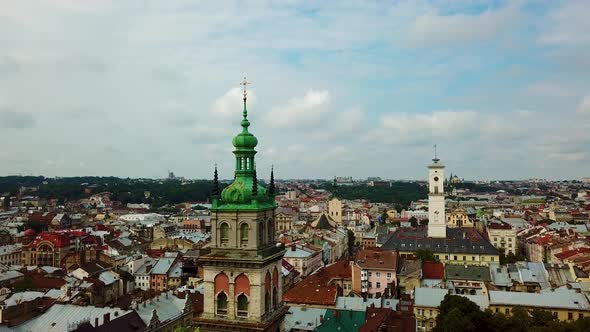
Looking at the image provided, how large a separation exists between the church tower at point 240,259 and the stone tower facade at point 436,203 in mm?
85965

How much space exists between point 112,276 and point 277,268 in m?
58.2

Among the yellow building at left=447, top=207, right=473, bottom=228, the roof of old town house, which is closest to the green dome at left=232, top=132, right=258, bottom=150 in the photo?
the roof of old town house

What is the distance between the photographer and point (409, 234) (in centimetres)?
10975

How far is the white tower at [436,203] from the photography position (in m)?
109

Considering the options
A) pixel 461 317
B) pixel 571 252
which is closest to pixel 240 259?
pixel 461 317

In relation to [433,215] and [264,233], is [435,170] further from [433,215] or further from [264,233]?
[264,233]

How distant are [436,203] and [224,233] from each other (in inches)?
3523

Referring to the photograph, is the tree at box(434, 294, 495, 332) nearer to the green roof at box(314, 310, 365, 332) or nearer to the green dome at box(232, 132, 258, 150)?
the green roof at box(314, 310, 365, 332)

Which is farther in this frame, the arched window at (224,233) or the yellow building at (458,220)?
the yellow building at (458,220)

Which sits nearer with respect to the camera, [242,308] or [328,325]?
[242,308]

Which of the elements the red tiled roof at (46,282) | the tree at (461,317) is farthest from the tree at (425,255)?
the red tiled roof at (46,282)

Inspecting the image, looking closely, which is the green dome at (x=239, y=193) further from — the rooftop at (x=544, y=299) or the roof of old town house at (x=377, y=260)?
the roof of old town house at (x=377, y=260)

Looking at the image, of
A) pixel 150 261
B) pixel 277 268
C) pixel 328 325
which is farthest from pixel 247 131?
pixel 150 261

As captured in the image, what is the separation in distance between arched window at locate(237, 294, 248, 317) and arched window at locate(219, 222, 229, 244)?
290cm
